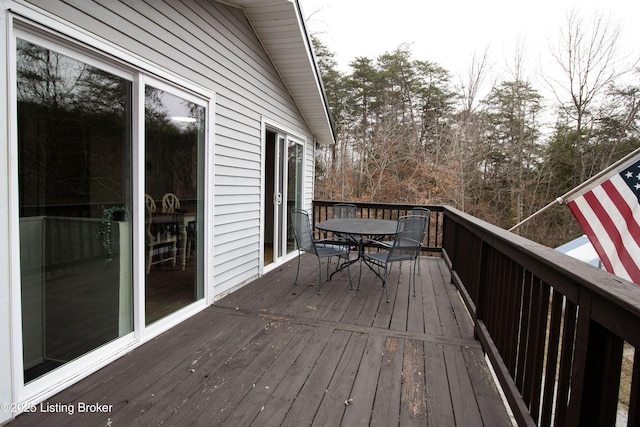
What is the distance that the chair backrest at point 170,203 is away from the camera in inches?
109

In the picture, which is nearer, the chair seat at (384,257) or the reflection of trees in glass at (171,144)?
the reflection of trees in glass at (171,144)

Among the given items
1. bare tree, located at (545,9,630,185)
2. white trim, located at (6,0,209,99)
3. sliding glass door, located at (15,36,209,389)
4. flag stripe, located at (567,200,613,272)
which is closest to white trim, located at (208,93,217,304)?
sliding glass door, located at (15,36,209,389)

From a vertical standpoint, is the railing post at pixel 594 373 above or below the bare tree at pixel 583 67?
below

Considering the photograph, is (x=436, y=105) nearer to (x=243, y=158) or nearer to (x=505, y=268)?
(x=243, y=158)

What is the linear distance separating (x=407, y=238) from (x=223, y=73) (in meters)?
2.72

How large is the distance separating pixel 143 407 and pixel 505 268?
2.26m

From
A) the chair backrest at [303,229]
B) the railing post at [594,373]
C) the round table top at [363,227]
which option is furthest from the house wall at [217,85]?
the railing post at [594,373]

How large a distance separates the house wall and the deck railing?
2.42 meters

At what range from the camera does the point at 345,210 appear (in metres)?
5.91

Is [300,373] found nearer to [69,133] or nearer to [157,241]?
[157,241]

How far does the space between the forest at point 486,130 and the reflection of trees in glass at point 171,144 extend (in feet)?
26.5

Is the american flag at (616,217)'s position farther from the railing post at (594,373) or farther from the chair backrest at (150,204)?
the chair backrest at (150,204)

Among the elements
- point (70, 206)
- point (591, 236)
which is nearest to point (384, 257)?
point (591, 236)

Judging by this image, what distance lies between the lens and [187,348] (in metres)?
2.48
